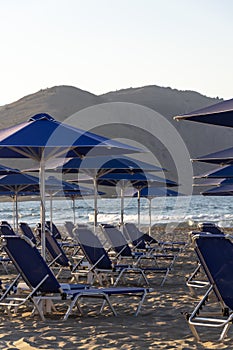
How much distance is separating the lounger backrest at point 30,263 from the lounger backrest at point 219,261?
5.14 ft

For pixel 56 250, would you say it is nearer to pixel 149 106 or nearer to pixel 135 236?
pixel 135 236

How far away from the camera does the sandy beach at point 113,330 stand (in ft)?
16.8

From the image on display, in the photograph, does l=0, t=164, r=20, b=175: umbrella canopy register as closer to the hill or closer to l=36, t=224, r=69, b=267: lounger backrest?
l=36, t=224, r=69, b=267: lounger backrest

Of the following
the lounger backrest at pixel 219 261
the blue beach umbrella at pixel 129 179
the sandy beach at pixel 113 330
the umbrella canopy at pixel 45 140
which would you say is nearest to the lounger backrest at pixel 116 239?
the blue beach umbrella at pixel 129 179

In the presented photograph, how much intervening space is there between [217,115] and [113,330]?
1915 millimetres

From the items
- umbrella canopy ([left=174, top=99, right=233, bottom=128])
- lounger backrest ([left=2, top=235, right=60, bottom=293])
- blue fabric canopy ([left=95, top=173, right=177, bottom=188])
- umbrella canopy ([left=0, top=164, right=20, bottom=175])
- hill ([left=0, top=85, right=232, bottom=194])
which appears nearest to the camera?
umbrella canopy ([left=174, top=99, right=233, bottom=128])

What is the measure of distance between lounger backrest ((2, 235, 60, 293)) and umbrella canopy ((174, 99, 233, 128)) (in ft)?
5.68

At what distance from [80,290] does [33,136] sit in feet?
4.76

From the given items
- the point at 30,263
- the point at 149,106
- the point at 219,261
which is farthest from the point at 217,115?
the point at 149,106

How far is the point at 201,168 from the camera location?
9975 cm

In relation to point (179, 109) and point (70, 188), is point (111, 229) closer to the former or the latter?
point (70, 188)

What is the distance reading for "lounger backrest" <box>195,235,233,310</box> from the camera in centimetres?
505

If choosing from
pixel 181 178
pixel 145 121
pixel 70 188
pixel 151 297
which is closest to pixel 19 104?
pixel 145 121

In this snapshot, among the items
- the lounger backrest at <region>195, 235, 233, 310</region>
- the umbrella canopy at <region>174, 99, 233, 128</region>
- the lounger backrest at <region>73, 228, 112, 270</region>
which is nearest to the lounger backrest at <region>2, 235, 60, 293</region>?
the lounger backrest at <region>195, 235, 233, 310</region>
